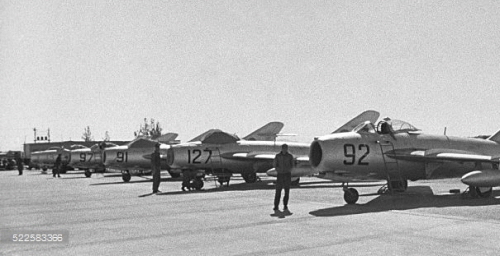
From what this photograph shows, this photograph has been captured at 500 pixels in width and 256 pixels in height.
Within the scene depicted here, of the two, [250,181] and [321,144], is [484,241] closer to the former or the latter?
[321,144]

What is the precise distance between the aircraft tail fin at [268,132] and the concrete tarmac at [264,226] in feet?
35.0

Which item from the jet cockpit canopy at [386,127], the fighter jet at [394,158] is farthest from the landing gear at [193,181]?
the jet cockpit canopy at [386,127]

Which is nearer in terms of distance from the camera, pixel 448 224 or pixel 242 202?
pixel 448 224

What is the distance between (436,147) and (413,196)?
1.70m

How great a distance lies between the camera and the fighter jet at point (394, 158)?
43.3 ft

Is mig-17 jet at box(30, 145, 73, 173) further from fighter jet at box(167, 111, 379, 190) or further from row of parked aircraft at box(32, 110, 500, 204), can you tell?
row of parked aircraft at box(32, 110, 500, 204)

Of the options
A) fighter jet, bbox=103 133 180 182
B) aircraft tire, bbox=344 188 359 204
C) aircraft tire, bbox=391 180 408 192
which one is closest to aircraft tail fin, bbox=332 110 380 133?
aircraft tire, bbox=391 180 408 192

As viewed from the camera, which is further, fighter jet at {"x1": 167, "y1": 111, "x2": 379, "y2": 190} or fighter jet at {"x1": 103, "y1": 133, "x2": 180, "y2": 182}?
fighter jet at {"x1": 103, "y1": 133, "x2": 180, "y2": 182}

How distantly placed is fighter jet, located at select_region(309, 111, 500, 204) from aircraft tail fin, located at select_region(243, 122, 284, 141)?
10832 mm

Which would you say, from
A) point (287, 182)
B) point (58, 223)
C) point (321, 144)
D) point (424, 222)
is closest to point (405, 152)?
point (321, 144)

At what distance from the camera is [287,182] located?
12.6 m

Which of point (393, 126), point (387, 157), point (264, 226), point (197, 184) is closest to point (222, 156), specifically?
point (197, 184)

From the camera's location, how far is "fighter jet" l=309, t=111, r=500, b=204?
520 inches

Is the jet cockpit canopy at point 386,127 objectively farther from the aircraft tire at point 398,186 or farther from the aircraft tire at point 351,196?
the aircraft tire at point 351,196
